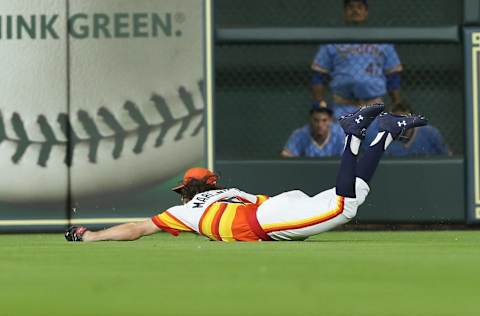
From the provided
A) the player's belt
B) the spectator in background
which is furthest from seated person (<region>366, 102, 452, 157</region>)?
the player's belt

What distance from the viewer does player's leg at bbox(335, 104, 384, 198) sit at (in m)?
9.95

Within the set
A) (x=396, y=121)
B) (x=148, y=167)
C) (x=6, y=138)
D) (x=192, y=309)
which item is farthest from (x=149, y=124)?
(x=192, y=309)

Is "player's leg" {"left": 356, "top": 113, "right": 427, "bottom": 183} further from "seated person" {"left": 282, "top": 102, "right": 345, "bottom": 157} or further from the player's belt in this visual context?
"seated person" {"left": 282, "top": 102, "right": 345, "bottom": 157}

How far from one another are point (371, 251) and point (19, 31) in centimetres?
547

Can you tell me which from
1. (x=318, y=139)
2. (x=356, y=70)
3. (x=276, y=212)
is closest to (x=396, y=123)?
(x=276, y=212)

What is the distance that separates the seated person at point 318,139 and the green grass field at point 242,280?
3.99 meters

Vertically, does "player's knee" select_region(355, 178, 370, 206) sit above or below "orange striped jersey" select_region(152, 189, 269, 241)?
above

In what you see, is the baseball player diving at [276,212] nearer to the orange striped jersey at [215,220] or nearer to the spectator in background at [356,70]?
the orange striped jersey at [215,220]

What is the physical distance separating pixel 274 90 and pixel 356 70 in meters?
0.89

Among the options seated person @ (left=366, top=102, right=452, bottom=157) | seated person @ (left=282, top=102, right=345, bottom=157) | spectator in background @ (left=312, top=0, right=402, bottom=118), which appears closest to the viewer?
seated person @ (left=282, top=102, right=345, bottom=157)

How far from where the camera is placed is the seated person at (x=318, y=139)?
13.3 m

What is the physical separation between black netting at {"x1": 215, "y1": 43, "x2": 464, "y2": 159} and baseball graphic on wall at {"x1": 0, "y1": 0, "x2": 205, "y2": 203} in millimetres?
961

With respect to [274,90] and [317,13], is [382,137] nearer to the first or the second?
[274,90]

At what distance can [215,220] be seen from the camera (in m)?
9.98
